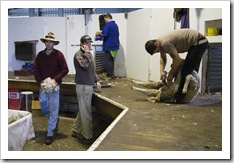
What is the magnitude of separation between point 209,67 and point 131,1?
152 cm

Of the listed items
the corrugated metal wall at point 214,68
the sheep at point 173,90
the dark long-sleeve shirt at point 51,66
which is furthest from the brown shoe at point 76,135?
the corrugated metal wall at point 214,68

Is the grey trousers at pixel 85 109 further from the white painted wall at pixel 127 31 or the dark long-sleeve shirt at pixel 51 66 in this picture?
the white painted wall at pixel 127 31

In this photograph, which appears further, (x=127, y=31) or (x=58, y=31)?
(x=58, y=31)

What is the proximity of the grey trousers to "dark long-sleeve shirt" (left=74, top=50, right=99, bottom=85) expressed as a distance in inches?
2.3

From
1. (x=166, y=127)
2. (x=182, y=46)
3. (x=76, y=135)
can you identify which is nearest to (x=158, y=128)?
(x=166, y=127)

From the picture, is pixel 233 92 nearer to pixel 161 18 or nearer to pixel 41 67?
pixel 41 67

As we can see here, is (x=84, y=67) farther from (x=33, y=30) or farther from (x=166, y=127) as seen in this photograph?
(x=33, y=30)

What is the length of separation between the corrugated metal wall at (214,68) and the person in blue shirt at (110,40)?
1491 millimetres

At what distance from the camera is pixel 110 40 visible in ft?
12.0

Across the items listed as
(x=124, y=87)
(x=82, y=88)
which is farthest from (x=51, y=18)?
(x=82, y=88)

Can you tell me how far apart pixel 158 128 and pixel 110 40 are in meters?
2.25

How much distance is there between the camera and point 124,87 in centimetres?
315

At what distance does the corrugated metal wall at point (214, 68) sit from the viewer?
2625mm

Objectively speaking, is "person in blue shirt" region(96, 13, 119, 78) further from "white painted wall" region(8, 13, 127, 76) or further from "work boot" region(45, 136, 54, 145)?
"work boot" region(45, 136, 54, 145)
